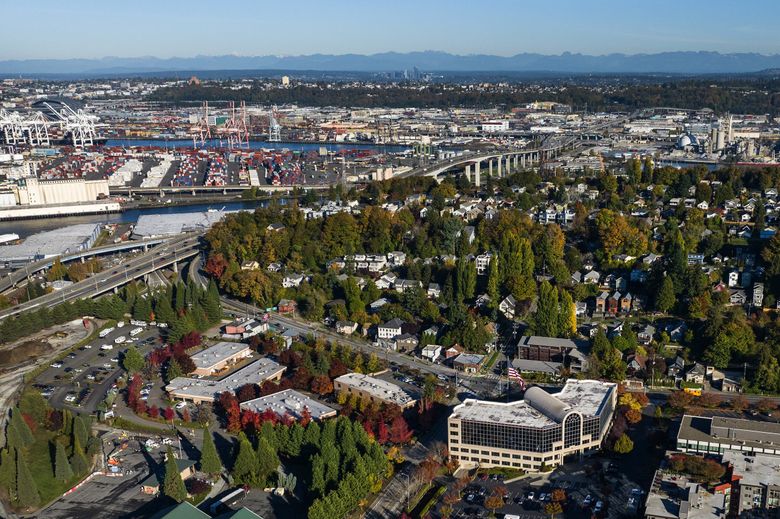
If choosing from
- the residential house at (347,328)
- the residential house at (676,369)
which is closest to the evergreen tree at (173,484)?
the residential house at (347,328)

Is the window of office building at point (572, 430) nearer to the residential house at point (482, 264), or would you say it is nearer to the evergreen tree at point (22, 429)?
the evergreen tree at point (22, 429)

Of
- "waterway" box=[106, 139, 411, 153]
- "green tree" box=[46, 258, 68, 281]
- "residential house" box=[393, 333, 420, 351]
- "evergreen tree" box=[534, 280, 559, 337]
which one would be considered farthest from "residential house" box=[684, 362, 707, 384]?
"waterway" box=[106, 139, 411, 153]

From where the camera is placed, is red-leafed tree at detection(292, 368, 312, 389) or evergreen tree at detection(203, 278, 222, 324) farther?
evergreen tree at detection(203, 278, 222, 324)

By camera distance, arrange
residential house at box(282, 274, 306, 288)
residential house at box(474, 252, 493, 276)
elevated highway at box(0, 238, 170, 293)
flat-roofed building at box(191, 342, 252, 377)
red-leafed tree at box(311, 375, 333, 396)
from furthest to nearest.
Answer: elevated highway at box(0, 238, 170, 293), residential house at box(474, 252, 493, 276), residential house at box(282, 274, 306, 288), flat-roofed building at box(191, 342, 252, 377), red-leafed tree at box(311, 375, 333, 396)

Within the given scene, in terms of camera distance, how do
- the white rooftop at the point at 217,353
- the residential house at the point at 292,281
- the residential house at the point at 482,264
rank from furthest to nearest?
the residential house at the point at 482,264
the residential house at the point at 292,281
the white rooftop at the point at 217,353

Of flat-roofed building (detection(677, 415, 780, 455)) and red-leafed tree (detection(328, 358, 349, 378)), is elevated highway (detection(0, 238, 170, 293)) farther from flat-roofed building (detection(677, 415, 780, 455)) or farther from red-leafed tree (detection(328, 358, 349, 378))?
flat-roofed building (detection(677, 415, 780, 455))

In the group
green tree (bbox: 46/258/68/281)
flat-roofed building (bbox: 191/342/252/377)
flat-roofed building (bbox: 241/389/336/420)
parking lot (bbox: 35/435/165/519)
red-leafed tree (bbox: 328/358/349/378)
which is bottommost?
parking lot (bbox: 35/435/165/519)

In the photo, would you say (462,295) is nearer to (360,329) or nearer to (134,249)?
(360,329)
